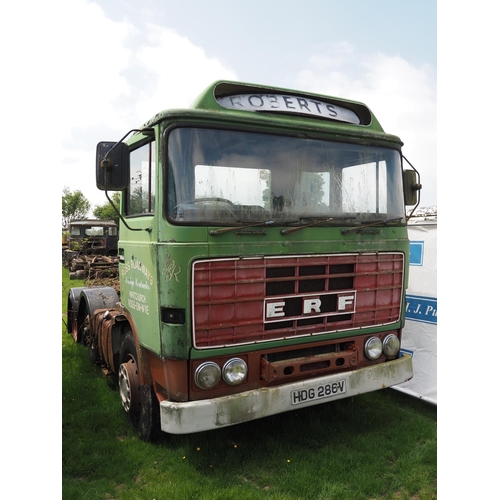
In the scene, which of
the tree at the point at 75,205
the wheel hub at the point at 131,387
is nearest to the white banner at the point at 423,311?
the wheel hub at the point at 131,387

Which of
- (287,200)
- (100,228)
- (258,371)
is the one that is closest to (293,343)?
(258,371)

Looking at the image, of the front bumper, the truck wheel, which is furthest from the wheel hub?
the front bumper

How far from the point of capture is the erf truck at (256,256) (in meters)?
3.45

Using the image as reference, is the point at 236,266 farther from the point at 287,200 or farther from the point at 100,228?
the point at 100,228

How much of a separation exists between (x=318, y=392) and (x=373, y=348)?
84cm

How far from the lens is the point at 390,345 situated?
4418 mm

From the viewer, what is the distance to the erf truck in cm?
345

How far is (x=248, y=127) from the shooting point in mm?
3654

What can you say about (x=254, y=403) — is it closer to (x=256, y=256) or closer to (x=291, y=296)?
(x=291, y=296)

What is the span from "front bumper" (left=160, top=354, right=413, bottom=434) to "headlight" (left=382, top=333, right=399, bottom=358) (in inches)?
8.8

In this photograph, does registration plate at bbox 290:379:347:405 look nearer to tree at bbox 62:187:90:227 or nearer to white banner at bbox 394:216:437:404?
white banner at bbox 394:216:437:404

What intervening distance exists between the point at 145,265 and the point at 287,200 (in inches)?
51.5

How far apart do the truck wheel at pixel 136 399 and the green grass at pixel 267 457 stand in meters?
0.14

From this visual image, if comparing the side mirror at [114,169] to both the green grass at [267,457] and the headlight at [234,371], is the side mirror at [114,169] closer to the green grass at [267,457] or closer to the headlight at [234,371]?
the headlight at [234,371]
